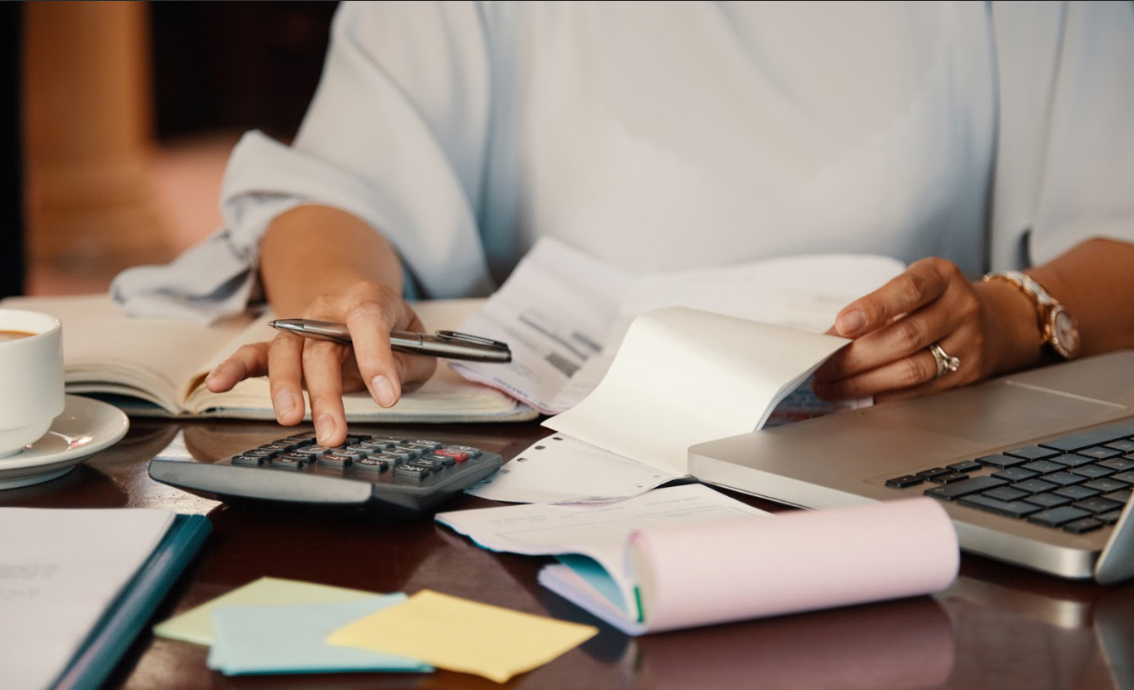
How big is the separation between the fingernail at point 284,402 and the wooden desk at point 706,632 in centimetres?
11

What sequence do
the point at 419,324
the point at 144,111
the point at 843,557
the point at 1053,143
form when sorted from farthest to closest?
the point at 144,111
the point at 1053,143
the point at 419,324
the point at 843,557

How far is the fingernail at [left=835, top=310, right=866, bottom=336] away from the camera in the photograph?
32.6 inches

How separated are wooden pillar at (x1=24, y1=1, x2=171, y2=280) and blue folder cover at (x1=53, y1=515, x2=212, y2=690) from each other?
16.3 ft

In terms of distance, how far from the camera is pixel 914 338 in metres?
0.88

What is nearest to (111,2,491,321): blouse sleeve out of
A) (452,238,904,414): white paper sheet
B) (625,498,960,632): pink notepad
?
(452,238,904,414): white paper sheet

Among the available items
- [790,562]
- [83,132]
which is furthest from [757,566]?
[83,132]

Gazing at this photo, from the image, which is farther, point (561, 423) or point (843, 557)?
point (561, 423)

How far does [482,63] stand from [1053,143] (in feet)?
2.15

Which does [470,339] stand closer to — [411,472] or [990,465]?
[411,472]

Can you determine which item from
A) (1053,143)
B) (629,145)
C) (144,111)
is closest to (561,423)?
(629,145)

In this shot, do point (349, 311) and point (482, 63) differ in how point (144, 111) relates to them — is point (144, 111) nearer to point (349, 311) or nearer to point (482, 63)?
point (482, 63)

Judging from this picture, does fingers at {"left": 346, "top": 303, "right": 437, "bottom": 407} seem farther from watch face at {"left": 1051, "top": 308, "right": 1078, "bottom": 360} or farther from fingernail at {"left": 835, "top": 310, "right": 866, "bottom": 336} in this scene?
watch face at {"left": 1051, "top": 308, "right": 1078, "bottom": 360}

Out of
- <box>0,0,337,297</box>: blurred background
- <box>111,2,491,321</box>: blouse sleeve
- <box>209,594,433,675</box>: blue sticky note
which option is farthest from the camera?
<box>0,0,337,297</box>: blurred background

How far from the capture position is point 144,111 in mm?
6363
